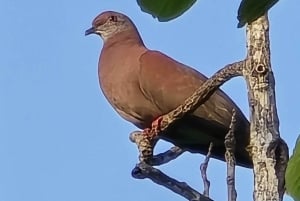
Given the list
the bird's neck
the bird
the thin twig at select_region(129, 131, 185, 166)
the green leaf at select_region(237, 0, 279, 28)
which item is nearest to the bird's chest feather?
the bird

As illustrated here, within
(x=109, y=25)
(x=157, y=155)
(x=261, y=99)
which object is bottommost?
(x=157, y=155)

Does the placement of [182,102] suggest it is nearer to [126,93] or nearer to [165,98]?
[165,98]

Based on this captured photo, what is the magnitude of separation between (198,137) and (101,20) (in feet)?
6.16

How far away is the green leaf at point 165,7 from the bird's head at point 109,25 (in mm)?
4904

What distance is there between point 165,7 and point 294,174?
125mm

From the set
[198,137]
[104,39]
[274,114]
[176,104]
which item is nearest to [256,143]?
[274,114]

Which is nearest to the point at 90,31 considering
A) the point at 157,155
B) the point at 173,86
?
the point at 173,86

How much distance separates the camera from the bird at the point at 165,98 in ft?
12.5

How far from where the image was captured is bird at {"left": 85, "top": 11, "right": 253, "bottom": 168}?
3.82 metres

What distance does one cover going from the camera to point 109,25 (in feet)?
18.0

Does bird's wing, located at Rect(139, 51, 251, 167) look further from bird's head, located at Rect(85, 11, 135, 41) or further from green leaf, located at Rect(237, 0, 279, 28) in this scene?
green leaf, located at Rect(237, 0, 279, 28)

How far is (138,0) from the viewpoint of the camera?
1.63 feet

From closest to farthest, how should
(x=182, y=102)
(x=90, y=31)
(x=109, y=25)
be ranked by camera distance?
(x=182, y=102) < (x=109, y=25) < (x=90, y=31)

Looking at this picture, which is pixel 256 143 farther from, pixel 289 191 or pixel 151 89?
pixel 289 191
